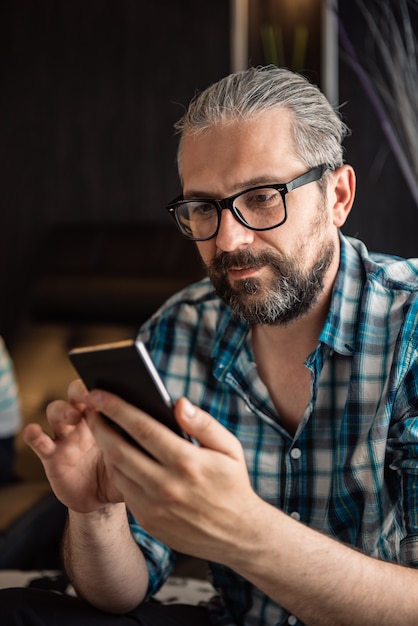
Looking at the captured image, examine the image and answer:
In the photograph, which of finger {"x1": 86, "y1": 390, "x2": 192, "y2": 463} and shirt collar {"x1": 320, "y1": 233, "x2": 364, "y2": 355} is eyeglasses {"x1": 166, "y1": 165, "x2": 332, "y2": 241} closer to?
shirt collar {"x1": 320, "y1": 233, "x2": 364, "y2": 355}

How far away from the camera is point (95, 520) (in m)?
1.15

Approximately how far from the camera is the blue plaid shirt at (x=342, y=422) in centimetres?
110

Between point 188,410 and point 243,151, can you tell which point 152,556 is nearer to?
point 188,410

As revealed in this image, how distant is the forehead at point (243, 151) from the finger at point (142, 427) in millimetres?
405

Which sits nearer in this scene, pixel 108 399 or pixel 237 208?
pixel 108 399

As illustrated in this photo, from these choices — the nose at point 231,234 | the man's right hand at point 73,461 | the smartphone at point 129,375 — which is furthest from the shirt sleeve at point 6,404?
the smartphone at point 129,375

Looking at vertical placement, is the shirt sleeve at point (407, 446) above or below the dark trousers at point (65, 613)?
above

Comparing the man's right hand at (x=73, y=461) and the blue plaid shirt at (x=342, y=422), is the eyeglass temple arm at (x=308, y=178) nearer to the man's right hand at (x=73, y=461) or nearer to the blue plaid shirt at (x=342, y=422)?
the blue plaid shirt at (x=342, y=422)

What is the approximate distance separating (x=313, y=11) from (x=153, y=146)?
2.72 feet

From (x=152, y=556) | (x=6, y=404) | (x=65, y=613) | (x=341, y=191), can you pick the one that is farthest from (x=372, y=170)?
(x=65, y=613)

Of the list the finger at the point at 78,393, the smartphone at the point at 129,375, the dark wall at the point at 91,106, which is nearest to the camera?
the smartphone at the point at 129,375

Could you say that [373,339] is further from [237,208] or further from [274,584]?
[274,584]

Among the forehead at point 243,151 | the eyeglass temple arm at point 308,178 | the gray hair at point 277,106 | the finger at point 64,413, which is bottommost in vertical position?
the finger at point 64,413

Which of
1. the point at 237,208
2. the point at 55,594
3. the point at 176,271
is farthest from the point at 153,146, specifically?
the point at 55,594
